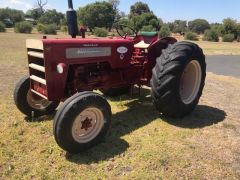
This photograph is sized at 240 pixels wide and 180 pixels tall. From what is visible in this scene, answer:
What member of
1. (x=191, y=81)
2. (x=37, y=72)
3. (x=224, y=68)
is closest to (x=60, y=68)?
(x=37, y=72)

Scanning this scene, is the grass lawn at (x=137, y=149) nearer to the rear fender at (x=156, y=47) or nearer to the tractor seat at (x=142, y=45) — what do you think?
the rear fender at (x=156, y=47)

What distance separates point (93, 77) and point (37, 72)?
965 millimetres

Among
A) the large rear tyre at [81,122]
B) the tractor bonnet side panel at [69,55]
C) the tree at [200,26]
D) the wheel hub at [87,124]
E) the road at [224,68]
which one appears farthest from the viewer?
the tree at [200,26]

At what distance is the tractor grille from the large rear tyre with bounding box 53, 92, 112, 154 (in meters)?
0.85

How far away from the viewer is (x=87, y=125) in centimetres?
468

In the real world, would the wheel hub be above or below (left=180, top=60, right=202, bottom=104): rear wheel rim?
below

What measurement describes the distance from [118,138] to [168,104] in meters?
1.15

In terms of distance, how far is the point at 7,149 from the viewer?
4699 mm

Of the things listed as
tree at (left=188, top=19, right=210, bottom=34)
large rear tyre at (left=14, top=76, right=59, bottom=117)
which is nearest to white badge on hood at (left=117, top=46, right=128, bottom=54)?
large rear tyre at (left=14, top=76, right=59, bottom=117)

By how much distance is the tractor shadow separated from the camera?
4539 millimetres

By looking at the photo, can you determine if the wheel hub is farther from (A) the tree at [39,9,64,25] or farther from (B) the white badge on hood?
(A) the tree at [39,9,64,25]

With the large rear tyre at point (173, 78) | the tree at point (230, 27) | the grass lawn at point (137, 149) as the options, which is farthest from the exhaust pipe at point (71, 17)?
the tree at point (230, 27)

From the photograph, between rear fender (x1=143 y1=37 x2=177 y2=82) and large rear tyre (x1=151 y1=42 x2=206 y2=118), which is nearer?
large rear tyre (x1=151 y1=42 x2=206 y2=118)

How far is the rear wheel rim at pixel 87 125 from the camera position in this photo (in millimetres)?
4555
